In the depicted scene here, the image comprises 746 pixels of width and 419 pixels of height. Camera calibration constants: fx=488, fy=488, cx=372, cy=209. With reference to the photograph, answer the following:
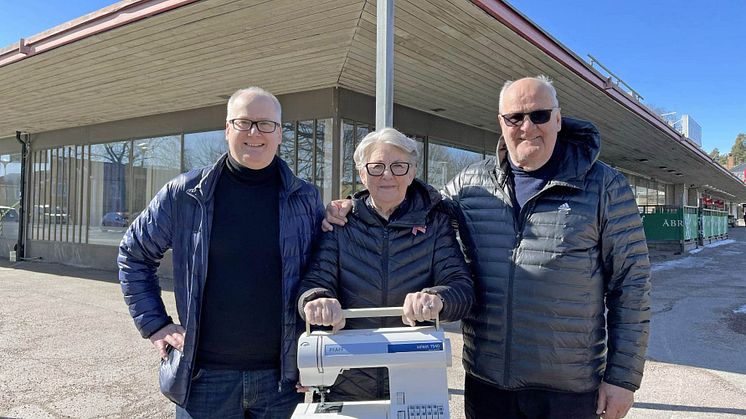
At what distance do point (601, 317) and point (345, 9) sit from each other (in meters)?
3.69

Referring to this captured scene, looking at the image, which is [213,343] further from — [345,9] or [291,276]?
[345,9]

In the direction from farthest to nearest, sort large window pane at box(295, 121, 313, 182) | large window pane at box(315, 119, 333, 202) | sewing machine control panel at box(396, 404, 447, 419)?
large window pane at box(295, 121, 313, 182) < large window pane at box(315, 119, 333, 202) < sewing machine control panel at box(396, 404, 447, 419)

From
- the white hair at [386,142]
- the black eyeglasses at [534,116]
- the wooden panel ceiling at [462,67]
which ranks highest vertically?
the wooden panel ceiling at [462,67]

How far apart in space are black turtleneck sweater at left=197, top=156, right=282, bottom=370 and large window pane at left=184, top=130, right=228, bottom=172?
24.4 ft

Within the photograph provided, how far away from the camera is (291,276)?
182 centimetres

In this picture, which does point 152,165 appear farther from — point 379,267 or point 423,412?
point 423,412

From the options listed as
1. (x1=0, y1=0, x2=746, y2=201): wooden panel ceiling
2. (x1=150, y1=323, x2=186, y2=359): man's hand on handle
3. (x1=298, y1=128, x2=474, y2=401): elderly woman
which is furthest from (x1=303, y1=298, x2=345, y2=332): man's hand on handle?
(x1=0, y1=0, x2=746, y2=201): wooden panel ceiling

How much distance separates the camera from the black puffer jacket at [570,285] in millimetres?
1710

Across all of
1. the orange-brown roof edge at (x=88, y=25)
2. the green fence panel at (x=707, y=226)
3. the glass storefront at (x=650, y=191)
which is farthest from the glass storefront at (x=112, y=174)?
the glass storefront at (x=650, y=191)

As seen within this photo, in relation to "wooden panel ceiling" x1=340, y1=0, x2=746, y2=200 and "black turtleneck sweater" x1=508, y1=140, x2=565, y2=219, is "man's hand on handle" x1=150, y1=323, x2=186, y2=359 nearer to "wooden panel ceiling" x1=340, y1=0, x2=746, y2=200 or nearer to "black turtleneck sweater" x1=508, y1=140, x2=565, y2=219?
"black turtleneck sweater" x1=508, y1=140, x2=565, y2=219

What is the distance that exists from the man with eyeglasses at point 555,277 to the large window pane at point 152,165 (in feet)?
29.1

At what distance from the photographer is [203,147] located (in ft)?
30.1

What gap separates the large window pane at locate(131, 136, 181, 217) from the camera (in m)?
9.77

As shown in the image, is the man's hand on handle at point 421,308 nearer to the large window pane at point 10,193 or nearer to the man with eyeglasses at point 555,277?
the man with eyeglasses at point 555,277
